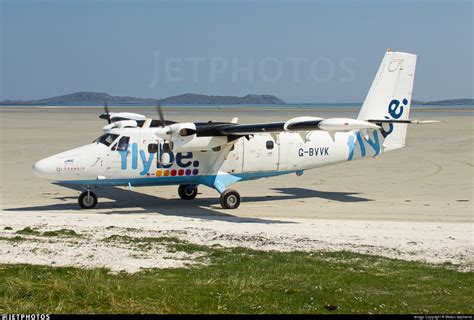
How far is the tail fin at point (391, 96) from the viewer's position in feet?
83.6

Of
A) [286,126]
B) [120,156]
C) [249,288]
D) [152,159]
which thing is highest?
[286,126]

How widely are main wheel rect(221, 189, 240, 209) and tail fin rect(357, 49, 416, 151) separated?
19.0ft

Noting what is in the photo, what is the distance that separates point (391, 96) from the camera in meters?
25.6

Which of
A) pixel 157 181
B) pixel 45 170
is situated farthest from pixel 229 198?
pixel 45 170

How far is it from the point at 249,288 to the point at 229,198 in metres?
11.3

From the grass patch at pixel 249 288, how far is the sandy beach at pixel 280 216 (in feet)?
3.13

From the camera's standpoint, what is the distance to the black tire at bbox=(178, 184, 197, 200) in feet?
81.9

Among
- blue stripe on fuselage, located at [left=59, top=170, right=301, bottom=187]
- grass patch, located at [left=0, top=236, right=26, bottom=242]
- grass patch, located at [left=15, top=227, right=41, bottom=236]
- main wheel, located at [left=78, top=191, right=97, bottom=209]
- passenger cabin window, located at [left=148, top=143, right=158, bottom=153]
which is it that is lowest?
main wheel, located at [left=78, top=191, right=97, bottom=209]

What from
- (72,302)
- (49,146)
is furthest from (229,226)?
(49,146)

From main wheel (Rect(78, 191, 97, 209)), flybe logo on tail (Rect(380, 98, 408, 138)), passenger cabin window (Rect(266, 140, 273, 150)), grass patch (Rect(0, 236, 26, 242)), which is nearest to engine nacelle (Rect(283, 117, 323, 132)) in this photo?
passenger cabin window (Rect(266, 140, 273, 150))

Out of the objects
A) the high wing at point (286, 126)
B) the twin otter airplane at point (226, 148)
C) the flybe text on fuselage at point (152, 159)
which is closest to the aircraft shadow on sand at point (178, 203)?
the twin otter airplane at point (226, 148)

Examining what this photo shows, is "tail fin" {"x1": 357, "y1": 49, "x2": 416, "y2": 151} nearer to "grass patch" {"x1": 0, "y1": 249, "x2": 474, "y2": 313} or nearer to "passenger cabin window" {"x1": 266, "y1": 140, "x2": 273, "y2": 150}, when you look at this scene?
"passenger cabin window" {"x1": 266, "y1": 140, "x2": 273, "y2": 150}

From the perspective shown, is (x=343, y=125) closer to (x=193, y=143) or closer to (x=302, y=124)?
(x=302, y=124)

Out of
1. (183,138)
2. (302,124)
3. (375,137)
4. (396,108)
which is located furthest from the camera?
(396,108)
